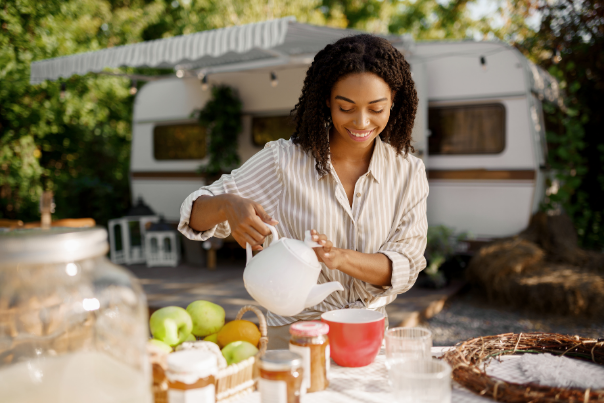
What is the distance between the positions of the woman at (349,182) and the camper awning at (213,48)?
9.08ft

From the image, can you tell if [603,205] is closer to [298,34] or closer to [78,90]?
[298,34]

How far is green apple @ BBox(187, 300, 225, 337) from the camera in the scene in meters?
1.37

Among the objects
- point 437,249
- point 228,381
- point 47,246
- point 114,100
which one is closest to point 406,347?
point 228,381

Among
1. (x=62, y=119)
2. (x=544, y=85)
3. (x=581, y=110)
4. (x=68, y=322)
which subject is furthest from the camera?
(x=62, y=119)

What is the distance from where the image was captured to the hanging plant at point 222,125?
21.2ft

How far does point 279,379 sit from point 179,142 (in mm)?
6756

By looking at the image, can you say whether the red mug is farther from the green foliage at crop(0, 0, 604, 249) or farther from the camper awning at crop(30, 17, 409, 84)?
the green foliage at crop(0, 0, 604, 249)

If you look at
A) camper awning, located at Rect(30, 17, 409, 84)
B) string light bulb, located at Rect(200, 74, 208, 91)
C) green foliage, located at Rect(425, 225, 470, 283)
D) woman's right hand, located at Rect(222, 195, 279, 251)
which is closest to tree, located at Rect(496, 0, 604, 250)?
green foliage, located at Rect(425, 225, 470, 283)

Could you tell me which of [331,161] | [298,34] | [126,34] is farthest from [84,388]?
[126,34]

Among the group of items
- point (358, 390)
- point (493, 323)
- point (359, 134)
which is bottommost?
point (493, 323)

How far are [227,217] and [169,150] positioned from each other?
635 centimetres

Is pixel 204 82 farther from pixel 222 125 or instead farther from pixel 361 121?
pixel 361 121

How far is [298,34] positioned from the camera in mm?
5031

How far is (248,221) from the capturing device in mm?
1350
